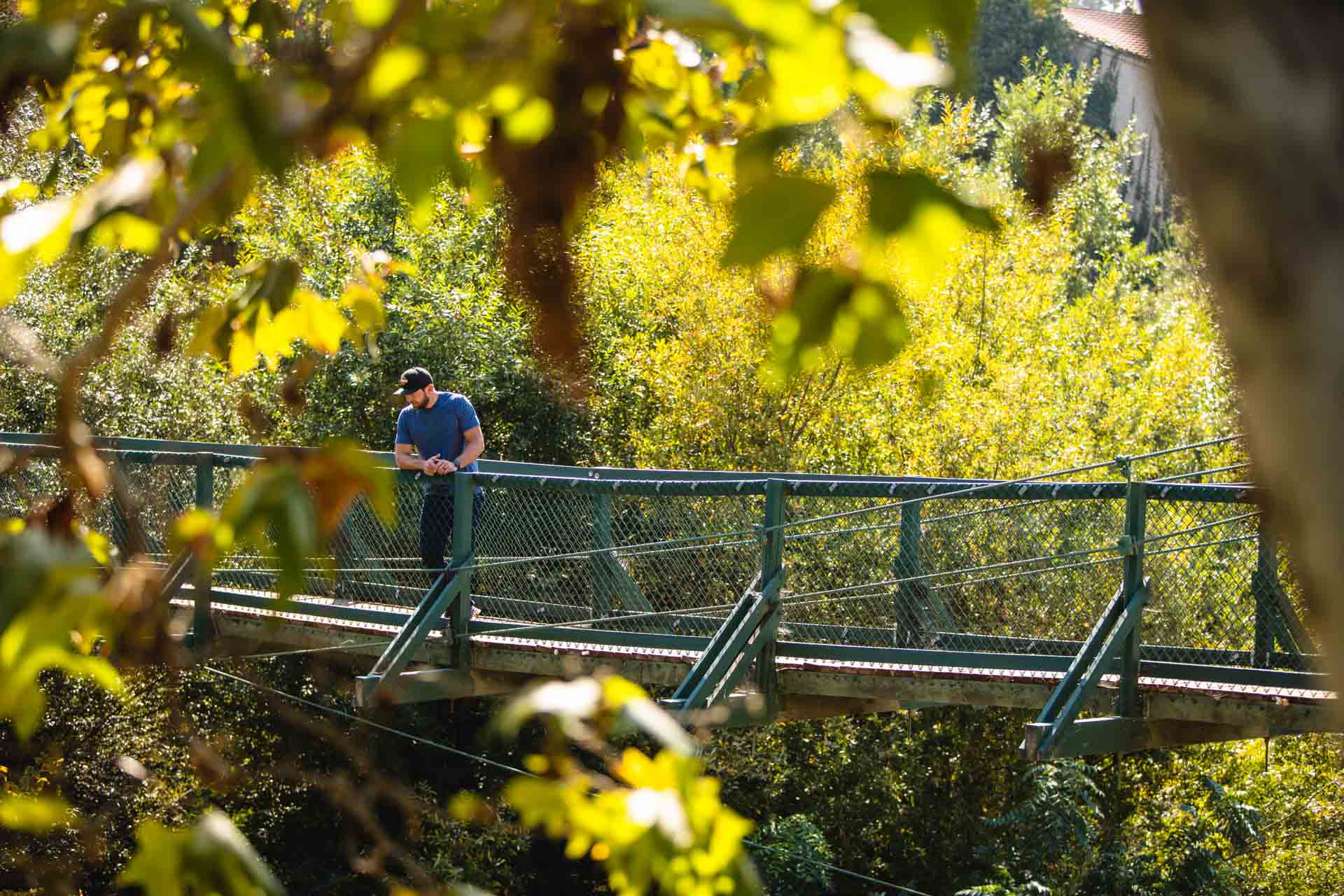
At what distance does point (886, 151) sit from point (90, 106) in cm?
153

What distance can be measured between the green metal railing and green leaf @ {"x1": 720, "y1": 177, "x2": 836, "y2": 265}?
4977 mm

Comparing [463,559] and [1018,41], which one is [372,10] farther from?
[1018,41]

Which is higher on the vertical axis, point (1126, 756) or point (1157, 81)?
point (1157, 81)

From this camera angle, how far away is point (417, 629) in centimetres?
712

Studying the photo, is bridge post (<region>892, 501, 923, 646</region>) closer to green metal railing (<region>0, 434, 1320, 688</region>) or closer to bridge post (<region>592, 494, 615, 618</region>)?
green metal railing (<region>0, 434, 1320, 688</region>)

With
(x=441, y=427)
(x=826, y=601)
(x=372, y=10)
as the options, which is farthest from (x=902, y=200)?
(x=441, y=427)

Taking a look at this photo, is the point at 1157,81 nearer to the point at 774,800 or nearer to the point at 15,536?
the point at 15,536

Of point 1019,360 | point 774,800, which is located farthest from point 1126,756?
point 1019,360

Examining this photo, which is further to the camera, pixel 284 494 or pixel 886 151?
pixel 886 151

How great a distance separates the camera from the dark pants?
296 inches

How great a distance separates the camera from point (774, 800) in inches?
581

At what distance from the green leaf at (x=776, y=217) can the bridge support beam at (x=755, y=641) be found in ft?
17.9

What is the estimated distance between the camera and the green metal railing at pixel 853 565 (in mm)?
5949

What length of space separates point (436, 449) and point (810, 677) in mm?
2387
